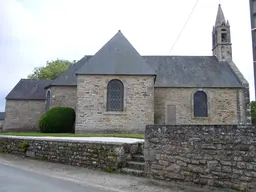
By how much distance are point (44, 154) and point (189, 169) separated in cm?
619

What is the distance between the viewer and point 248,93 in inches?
907

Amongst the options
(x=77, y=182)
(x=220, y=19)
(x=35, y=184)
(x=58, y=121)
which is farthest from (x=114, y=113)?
(x=220, y=19)

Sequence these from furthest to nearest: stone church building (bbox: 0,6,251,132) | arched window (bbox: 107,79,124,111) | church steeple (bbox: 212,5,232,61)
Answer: church steeple (bbox: 212,5,232,61)
arched window (bbox: 107,79,124,111)
stone church building (bbox: 0,6,251,132)

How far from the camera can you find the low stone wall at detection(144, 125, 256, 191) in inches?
204

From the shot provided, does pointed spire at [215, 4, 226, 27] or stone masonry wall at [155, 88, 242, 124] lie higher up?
pointed spire at [215, 4, 226, 27]

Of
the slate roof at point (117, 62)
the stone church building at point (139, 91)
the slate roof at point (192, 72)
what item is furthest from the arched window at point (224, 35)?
the slate roof at point (117, 62)

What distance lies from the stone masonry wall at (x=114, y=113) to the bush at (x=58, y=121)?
6.64 feet

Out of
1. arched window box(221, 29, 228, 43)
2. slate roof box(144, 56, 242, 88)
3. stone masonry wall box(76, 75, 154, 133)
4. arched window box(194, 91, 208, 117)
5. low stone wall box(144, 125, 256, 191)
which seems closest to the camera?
low stone wall box(144, 125, 256, 191)

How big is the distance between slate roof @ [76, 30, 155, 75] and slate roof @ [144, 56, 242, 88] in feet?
12.9

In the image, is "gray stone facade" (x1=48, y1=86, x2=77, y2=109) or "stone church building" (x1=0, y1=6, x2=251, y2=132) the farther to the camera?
"gray stone facade" (x1=48, y1=86, x2=77, y2=109)

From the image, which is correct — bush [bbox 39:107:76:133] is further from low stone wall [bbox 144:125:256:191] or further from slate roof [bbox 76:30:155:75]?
low stone wall [bbox 144:125:256:191]

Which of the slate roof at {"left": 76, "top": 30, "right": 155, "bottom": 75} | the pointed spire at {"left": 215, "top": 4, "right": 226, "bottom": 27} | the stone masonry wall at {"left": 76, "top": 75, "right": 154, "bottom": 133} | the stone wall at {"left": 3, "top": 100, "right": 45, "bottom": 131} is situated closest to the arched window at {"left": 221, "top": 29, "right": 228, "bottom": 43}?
the pointed spire at {"left": 215, "top": 4, "right": 226, "bottom": 27}

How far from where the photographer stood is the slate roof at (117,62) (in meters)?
19.5

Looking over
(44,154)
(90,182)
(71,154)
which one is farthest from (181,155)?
(44,154)
